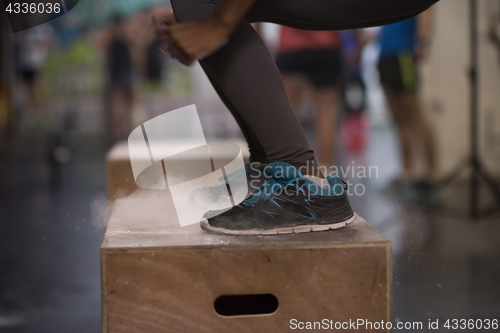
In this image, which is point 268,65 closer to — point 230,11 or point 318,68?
point 230,11

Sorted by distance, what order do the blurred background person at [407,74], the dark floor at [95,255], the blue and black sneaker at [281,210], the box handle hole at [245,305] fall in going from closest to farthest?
the blue and black sneaker at [281,210] < the box handle hole at [245,305] < the dark floor at [95,255] < the blurred background person at [407,74]

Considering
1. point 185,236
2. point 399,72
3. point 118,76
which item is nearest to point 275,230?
point 185,236

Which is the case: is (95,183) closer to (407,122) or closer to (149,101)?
(407,122)

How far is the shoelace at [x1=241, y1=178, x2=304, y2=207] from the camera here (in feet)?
2.77

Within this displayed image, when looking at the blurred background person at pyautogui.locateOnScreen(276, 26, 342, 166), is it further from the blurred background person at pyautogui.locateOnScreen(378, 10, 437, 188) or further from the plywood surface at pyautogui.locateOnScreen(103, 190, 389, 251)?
the plywood surface at pyautogui.locateOnScreen(103, 190, 389, 251)

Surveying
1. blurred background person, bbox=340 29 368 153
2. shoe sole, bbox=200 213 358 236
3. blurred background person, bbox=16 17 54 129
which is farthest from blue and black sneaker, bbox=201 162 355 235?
blurred background person, bbox=16 17 54 129

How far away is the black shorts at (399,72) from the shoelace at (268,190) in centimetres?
182

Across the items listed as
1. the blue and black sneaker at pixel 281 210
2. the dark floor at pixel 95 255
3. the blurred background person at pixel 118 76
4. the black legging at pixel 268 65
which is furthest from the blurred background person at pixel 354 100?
the blue and black sneaker at pixel 281 210

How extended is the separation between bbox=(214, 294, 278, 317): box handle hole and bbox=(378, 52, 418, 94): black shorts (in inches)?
70.2

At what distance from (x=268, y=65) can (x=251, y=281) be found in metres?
0.36

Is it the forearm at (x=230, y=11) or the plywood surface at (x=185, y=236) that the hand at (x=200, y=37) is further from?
the plywood surface at (x=185, y=236)

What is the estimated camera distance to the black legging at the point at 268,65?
82 cm

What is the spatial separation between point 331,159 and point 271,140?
204cm

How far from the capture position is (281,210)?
84cm
